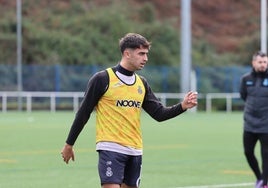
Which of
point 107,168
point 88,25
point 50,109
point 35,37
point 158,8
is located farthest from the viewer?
point 158,8

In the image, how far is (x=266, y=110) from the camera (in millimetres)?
13367

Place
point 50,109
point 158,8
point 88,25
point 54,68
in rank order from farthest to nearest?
point 158,8, point 88,25, point 54,68, point 50,109

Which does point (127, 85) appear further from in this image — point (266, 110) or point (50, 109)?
point (50, 109)

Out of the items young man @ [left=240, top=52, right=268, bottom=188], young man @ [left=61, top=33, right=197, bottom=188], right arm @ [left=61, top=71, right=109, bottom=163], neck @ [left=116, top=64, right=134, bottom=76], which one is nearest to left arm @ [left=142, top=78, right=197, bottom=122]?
young man @ [left=61, top=33, right=197, bottom=188]

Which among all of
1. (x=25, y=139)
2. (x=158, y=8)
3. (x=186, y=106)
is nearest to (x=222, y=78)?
(x=25, y=139)

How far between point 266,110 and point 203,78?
3795 centimetres

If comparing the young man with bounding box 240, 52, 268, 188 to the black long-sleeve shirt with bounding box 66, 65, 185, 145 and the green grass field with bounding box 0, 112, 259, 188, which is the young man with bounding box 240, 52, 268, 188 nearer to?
the green grass field with bounding box 0, 112, 259, 188

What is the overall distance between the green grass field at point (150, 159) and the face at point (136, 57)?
16.1 feet

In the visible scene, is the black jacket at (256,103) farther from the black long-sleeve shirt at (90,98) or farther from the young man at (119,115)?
the black long-sleeve shirt at (90,98)

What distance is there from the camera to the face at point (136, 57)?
343 inches

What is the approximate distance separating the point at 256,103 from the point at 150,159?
5.03 metres

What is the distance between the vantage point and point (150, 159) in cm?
1806

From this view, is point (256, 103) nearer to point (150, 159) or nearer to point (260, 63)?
point (260, 63)

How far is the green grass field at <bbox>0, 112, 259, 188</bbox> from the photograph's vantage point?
46.3 feet
